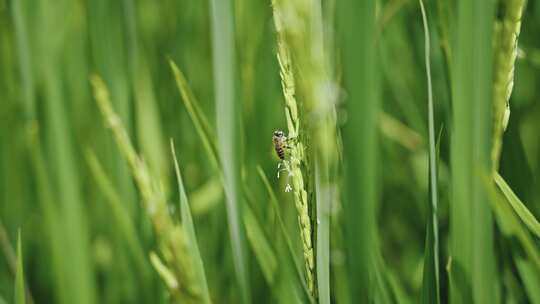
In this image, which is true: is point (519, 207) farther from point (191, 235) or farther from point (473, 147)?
point (191, 235)

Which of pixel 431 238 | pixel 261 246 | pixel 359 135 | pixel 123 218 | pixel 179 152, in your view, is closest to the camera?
pixel 359 135

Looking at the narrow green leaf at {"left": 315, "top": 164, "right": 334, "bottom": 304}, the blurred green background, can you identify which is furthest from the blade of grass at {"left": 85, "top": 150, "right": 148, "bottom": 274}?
the narrow green leaf at {"left": 315, "top": 164, "right": 334, "bottom": 304}

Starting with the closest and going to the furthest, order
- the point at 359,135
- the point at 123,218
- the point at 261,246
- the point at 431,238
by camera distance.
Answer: the point at 359,135
the point at 431,238
the point at 261,246
the point at 123,218

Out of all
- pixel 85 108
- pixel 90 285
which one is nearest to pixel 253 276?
pixel 90 285

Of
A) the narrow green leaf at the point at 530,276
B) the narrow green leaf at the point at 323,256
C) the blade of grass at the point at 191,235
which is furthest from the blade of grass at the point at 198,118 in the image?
the narrow green leaf at the point at 530,276

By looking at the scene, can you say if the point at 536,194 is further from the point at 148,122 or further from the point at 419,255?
the point at 148,122

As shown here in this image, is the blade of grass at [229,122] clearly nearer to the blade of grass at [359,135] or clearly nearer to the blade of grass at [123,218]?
the blade of grass at [359,135]

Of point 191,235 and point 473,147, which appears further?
point 191,235

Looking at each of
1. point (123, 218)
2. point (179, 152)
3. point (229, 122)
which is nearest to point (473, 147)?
point (229, 122)
